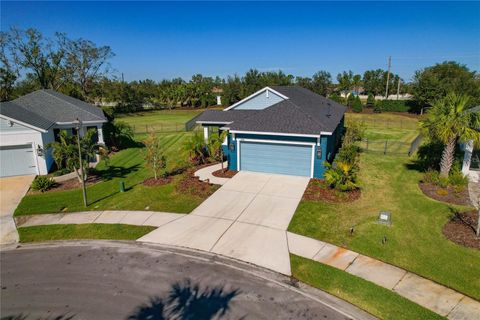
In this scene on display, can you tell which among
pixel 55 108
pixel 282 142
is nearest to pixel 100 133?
pixel 55 108

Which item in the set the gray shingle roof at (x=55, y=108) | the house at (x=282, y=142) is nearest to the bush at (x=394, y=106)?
the house at (x=282, y=142)

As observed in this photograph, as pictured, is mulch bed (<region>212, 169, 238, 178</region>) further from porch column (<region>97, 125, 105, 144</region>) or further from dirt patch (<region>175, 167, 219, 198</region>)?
porch column (<region>97, 125, 105, 144</region>)

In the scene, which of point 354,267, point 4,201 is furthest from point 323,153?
point 4,201

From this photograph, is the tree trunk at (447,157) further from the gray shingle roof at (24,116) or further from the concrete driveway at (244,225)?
the gray shingle roof at (24,116)

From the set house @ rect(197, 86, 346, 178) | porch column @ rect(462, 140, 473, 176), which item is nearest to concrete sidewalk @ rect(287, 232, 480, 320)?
house @ rect(197, 86, 346, 178)

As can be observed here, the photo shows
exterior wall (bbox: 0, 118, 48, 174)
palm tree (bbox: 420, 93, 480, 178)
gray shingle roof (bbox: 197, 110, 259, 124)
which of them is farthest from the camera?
gray shingle roof (bbox: 197, 110, 259, 124)

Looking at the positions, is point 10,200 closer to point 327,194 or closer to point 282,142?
point 282,142
